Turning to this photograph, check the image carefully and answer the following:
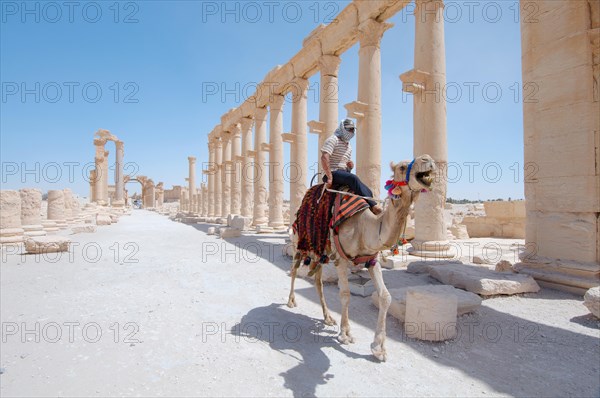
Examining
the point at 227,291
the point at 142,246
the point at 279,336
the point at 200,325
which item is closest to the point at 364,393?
the point at 279,336

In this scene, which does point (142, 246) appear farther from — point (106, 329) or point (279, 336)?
point (279, 336)

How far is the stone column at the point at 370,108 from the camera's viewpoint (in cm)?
1020

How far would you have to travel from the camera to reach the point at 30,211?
42.9ft

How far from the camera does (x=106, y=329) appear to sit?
151 inches

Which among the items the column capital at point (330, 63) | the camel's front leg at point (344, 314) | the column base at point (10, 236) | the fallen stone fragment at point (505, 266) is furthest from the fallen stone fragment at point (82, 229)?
the fallen stone fragment at point (505, 266)

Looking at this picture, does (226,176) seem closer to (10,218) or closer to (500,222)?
(10,218)

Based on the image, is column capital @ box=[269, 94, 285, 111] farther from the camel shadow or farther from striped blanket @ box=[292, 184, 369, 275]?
the camel shadow

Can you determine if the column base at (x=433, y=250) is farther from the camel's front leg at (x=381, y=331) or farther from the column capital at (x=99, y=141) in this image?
the column capital at (x=99, y=141)

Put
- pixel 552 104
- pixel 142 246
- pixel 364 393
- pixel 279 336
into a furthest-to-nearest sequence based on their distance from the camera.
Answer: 1. pixel 142 246
2. pixel 552 104
3. pixel 279 336
4. pixel 364 393

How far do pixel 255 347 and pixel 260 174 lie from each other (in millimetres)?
16086

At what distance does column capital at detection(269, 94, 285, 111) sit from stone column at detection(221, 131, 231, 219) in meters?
9.28

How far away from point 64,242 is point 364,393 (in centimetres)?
1002

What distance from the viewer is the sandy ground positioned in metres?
2.73


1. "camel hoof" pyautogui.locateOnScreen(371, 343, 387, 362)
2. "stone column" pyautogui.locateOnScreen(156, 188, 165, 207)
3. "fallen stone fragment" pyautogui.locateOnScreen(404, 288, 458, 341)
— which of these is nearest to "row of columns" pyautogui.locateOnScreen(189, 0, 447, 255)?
"fallen stone fragment" pyautogui.locateOnScreen(404, 288, 458, 341)
